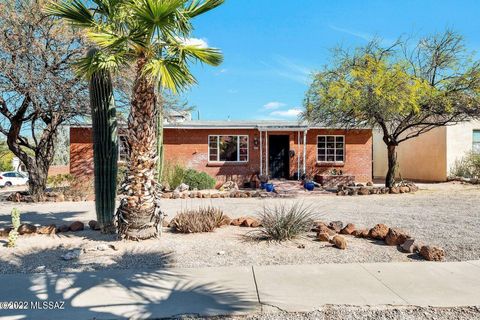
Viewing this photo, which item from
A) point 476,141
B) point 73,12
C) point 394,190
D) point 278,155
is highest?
point 73,12

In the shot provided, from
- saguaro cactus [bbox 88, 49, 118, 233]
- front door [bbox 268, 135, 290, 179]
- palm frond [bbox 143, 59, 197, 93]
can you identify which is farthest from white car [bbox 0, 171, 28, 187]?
palm frond [bbox 143, 59, 197, 93]

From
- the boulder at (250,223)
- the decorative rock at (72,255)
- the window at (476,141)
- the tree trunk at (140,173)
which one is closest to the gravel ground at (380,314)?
the decorative rock at (72,255)

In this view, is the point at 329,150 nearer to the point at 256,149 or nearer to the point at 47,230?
the point at 256,149

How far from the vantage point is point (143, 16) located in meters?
6.46

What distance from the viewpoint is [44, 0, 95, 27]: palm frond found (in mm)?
7355

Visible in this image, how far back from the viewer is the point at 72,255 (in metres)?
6.54

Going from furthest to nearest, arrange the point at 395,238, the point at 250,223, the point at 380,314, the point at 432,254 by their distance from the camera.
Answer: the point at 250,223
the point at 395,238
the point at 432,254
the point at 380,314

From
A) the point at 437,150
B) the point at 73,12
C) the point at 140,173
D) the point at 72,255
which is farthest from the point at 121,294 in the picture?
the point at 437,150

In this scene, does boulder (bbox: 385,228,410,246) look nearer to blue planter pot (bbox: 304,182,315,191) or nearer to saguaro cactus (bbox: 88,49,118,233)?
saguaro cactus (bbox: 88,49,118,233)

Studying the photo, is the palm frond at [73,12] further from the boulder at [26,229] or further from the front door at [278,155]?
the front door at [278,155]

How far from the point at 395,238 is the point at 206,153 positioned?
49.4ft

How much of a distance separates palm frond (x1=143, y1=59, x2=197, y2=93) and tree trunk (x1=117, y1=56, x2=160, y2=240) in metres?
0.52

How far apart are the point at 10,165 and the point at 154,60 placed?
44.3 m

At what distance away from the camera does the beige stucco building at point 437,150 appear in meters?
21.8
